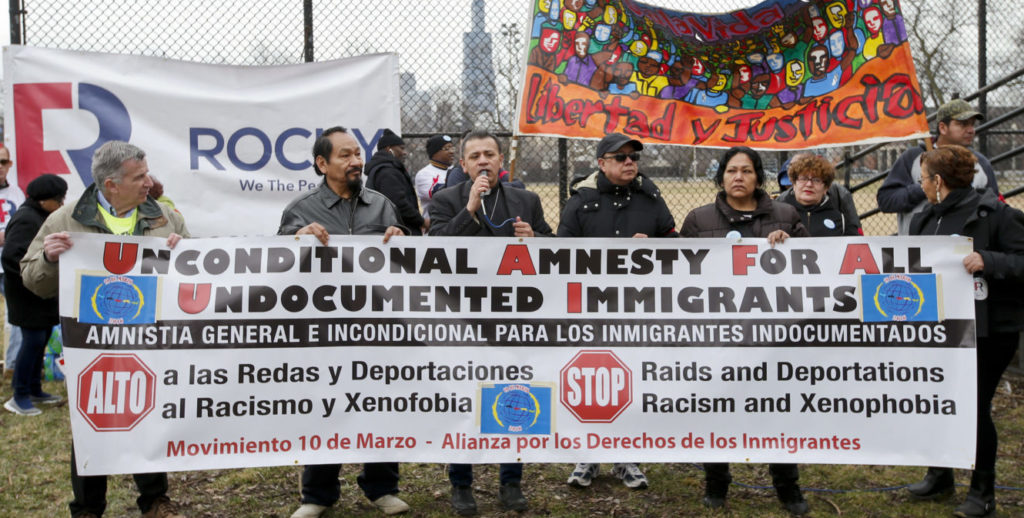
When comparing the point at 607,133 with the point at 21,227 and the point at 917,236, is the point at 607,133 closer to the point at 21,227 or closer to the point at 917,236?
the point at 917,236

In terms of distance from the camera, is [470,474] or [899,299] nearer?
[899,299]

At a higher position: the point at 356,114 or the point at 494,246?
the point at 356,114

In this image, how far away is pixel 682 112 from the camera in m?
5.25

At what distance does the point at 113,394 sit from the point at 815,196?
3889 millimetres

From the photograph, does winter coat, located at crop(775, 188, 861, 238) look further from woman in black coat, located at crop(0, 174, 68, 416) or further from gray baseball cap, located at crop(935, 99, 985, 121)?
woman in black coat, located at crop(0, 174, 68, 416)

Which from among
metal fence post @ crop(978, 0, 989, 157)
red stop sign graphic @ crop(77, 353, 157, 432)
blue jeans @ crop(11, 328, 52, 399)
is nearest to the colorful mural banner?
red stop sign graphic @ crop(77, 353, 157, 432)

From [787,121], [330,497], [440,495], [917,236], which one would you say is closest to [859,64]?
[787,121]

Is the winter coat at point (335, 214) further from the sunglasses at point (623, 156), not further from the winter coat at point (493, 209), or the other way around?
the sunglasses at point (623, 156)

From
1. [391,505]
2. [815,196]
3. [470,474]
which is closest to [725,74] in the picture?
[815,196]

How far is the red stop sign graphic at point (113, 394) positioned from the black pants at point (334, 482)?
2.78ft

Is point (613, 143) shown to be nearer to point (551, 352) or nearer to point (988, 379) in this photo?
point (551, 352)

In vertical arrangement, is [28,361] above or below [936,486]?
above

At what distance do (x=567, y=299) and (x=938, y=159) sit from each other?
1.96m

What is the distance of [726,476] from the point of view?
15.4ft
